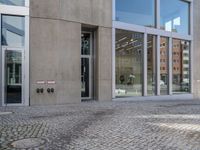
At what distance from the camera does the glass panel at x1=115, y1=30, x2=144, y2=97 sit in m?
16.2

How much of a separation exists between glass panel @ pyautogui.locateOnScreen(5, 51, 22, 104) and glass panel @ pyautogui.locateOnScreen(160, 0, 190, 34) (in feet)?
32.6

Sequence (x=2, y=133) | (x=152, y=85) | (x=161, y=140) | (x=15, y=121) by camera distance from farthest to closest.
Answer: (x=152, y=85)
(x=15, y=121)
(x=2, y=133)
(x=161, y=140)

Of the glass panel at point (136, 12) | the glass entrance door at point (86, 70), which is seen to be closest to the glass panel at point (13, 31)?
→ the glass entrance door at point (86, 70)

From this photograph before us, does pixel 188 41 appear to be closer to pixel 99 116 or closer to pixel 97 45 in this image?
pixel 97 45

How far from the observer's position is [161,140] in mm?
6453

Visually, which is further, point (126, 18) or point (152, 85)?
point (152, 85)

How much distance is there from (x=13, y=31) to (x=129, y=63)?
686 centimetres

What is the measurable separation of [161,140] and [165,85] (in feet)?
42.7

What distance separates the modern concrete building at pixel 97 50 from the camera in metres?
13.1

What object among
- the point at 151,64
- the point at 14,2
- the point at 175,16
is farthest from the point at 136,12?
the point at 14,2

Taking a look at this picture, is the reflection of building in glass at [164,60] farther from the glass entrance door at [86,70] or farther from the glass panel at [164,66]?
the glass entrance door at [86,70]

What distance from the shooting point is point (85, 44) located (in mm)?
16281

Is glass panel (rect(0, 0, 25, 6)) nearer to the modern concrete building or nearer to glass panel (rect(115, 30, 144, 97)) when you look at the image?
the modern concrete building

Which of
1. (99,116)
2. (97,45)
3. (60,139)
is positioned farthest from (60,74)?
(60,139)
